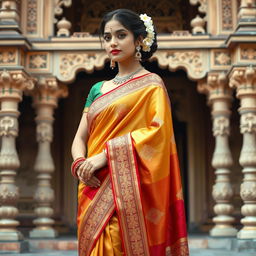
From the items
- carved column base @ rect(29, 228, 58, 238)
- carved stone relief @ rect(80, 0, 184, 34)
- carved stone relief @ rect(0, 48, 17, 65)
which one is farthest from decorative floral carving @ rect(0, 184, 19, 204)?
carved stone relief @ rect(80, 0, 184, 34)

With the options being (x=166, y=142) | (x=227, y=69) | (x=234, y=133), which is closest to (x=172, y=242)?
(x=166, y=142)

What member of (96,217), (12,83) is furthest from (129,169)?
(12,83)

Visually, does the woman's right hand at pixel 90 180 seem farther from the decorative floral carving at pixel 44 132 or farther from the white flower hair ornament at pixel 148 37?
the decorative floral carving at pixel 44 132

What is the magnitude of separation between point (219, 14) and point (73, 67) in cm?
225

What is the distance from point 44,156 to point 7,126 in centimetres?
83

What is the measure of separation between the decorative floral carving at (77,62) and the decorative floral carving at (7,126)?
98 centimetres

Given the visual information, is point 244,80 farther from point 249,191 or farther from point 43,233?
point 43,233

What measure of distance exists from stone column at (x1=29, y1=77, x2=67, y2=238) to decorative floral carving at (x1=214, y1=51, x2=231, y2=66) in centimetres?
224

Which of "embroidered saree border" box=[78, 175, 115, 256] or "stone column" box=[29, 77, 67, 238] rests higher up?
"stone column" box=[29, 77, 67, 238]

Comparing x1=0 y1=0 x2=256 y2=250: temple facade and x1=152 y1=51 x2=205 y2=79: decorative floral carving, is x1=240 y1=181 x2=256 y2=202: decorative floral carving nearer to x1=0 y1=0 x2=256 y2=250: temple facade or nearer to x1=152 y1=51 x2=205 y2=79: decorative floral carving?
x1=0 y1=0 x2=256 y2=250: temple facade

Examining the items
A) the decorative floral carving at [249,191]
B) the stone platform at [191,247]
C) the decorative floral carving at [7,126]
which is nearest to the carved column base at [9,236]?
the stone platform at [191,247]

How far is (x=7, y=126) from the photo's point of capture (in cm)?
727

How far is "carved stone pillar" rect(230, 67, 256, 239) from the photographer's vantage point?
23.3ft

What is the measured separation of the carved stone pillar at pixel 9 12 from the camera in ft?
25.0
